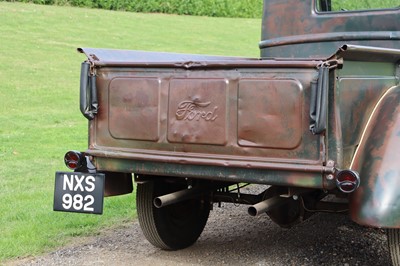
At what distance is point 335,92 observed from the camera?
3.38 metres

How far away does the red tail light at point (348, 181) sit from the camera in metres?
3.34

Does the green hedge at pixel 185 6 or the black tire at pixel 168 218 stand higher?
the green hedge at pixel 185 6

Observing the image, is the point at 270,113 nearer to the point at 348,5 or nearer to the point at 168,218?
the point at 168,218

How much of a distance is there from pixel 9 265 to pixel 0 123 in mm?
6056

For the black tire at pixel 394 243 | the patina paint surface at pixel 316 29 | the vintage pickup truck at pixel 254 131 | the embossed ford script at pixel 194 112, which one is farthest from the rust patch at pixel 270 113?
the patina paint surface at pixel 316 29

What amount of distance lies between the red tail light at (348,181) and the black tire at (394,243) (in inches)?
20.9

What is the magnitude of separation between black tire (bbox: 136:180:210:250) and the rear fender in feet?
4.69

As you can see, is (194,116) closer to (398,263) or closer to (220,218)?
(398,263)

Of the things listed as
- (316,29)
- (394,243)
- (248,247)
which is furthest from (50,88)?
(394,243)

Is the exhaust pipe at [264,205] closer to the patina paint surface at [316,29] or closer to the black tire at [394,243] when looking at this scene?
the black tire at [394,243]

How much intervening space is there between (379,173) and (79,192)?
1717 millimetres

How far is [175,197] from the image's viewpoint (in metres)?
4.01

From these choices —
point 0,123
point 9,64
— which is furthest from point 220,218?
point 9,64

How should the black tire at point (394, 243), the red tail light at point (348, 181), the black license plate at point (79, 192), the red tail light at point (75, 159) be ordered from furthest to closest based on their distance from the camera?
the red tail light at point (75, 159) < the black license plate at point (79, 192) < the black tire at point (394, 243) < the red tail light at point (348, 181)
